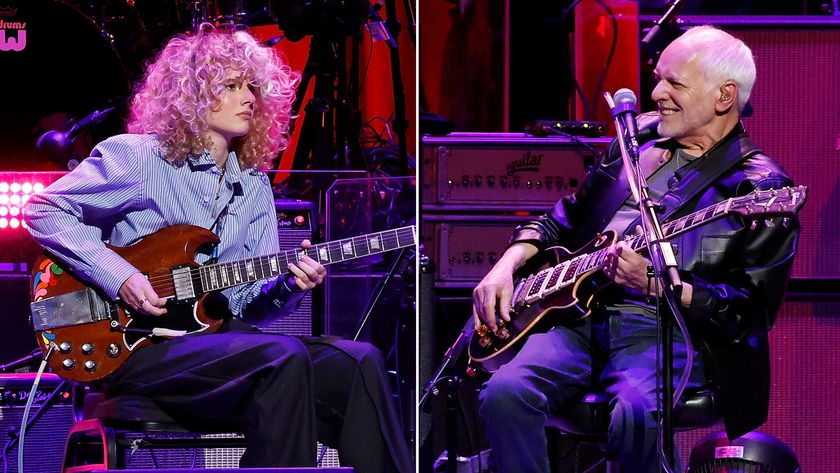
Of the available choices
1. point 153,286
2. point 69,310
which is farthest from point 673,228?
point 69,310

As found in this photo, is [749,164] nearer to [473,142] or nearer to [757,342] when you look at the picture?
[757,342]

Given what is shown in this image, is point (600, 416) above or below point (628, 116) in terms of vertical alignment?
below

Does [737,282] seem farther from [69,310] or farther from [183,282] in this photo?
[69,310]

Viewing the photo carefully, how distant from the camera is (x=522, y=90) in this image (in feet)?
17.5

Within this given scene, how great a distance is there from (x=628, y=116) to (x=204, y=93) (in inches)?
53.0

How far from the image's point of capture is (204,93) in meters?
3.36

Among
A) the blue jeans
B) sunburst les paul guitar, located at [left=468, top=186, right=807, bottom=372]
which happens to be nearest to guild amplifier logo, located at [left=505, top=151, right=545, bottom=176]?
sunburst les paul guitar, located at [left=468, top=186, right=807, bottom=372]

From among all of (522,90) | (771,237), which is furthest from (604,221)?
(522,90)

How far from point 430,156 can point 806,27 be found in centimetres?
156

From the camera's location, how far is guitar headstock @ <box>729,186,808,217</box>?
2.94m

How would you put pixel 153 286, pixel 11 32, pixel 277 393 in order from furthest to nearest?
pixel 11 32 < pixel 153 286 < pixel 277 393

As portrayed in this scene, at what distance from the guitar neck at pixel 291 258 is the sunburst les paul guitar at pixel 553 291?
0.45 meters

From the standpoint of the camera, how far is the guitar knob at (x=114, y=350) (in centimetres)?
304

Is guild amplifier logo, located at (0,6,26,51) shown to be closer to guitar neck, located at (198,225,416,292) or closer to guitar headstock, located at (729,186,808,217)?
guitar neck, located at (198,225,416,292)
